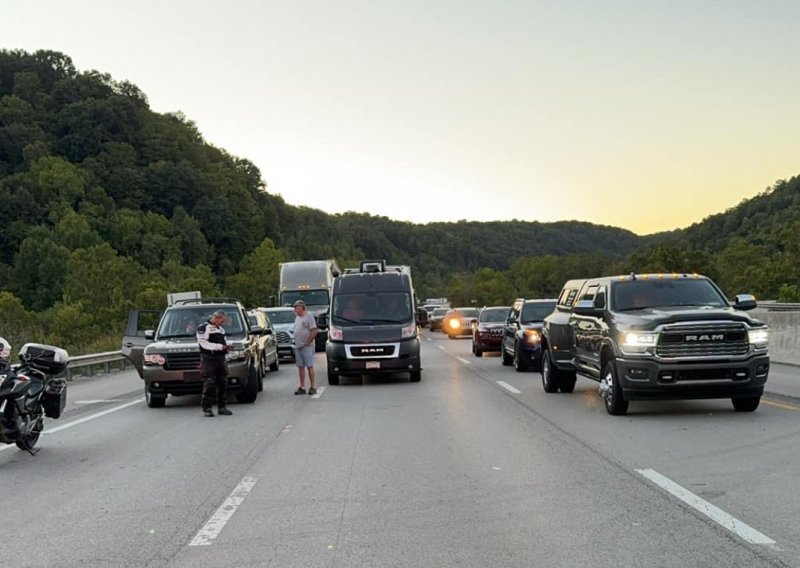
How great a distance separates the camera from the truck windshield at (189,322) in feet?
53.3

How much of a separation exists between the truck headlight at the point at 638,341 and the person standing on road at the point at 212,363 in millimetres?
6156

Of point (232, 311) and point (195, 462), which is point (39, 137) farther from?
point (195, 462)

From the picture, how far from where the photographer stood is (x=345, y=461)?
9180 millimetres

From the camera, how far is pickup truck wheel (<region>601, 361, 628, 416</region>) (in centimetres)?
1203

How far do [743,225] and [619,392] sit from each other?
115350 mm

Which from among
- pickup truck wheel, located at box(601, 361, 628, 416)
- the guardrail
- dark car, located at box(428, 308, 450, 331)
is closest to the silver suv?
the guardrail

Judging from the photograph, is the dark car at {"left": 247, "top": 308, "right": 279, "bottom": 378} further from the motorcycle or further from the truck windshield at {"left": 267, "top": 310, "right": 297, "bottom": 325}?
the motorcycle

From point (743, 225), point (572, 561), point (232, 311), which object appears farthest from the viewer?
point (743, 225)

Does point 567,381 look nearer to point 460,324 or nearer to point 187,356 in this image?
point 187,356

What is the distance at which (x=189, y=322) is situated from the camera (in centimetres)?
1648

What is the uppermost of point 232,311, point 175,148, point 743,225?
point 175,148

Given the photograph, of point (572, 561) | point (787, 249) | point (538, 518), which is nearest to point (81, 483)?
point (538, 518)

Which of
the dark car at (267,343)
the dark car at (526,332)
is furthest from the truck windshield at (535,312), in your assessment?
the dark car at (267,343)

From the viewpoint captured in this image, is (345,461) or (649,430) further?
(649,430)
